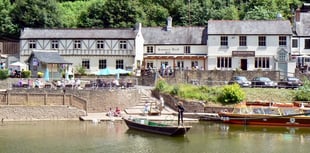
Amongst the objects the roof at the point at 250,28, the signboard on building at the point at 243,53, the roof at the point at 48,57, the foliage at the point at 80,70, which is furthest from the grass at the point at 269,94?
the roof at the point at 48,57

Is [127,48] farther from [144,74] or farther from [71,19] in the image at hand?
[71,19]

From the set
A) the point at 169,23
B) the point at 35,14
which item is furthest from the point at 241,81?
the point at 35,14

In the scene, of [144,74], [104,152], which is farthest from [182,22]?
[104,152]

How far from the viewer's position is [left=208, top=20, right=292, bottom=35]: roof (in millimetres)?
63781

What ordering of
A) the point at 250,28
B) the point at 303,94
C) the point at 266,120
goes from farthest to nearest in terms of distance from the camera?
the point at 250,28 < the point at 303,94 < the point at 266,120

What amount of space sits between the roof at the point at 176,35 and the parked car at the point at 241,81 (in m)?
11.5

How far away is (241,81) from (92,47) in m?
19.7

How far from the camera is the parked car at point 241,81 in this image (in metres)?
52.5

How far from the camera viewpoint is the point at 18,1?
80062 millimetres

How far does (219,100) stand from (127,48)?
1961 centimetres

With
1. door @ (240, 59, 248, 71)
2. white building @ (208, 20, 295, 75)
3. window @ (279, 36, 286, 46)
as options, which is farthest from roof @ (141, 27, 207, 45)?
window @ (279, 36, 286, 46)

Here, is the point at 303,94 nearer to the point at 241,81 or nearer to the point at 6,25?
the point at 241,81

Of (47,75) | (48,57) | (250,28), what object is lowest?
(47,75)

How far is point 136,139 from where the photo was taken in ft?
119
